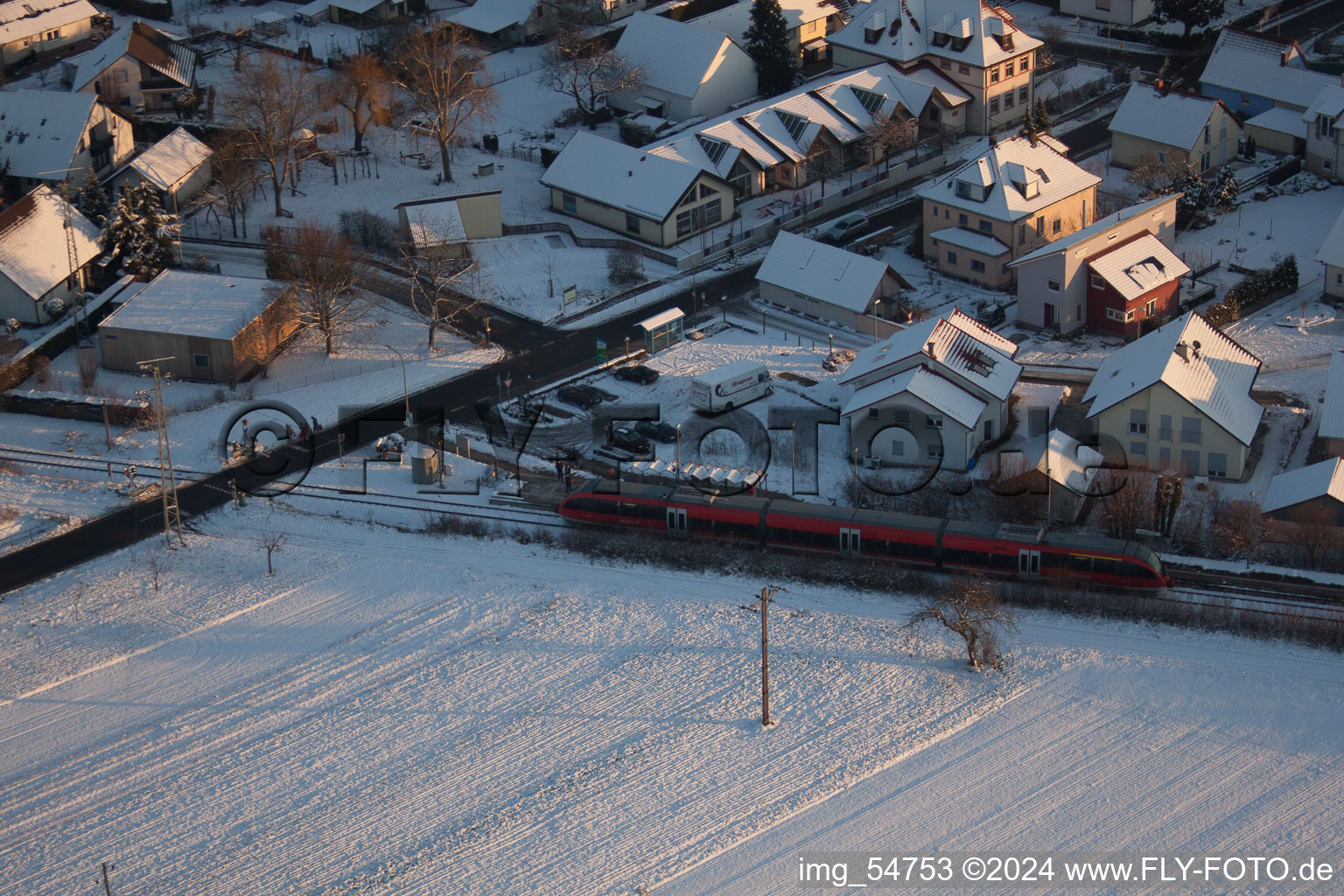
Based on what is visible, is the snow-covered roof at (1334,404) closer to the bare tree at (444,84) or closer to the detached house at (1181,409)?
the detached house at (1181,409)

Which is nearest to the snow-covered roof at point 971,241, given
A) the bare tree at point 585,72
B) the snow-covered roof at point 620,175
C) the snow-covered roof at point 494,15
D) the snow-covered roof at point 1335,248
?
the snow-covered roof at point 620,175

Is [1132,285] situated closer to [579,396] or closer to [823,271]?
[823,271]

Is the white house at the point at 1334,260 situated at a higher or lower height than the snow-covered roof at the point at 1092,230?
lower

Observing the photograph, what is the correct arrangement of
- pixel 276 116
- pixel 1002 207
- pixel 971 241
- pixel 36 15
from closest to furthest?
pixel 1002 207 < pixel 971 241 < pixel 276 116 < pixel 36 15

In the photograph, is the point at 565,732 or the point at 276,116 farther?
the point at 276,116

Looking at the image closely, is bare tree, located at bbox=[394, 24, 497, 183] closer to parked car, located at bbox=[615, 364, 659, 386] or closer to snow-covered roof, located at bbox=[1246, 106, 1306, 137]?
parked car, located at bbox=[615, 364, 659, 386]

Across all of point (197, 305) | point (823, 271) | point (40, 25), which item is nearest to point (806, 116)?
point (823, 271)
